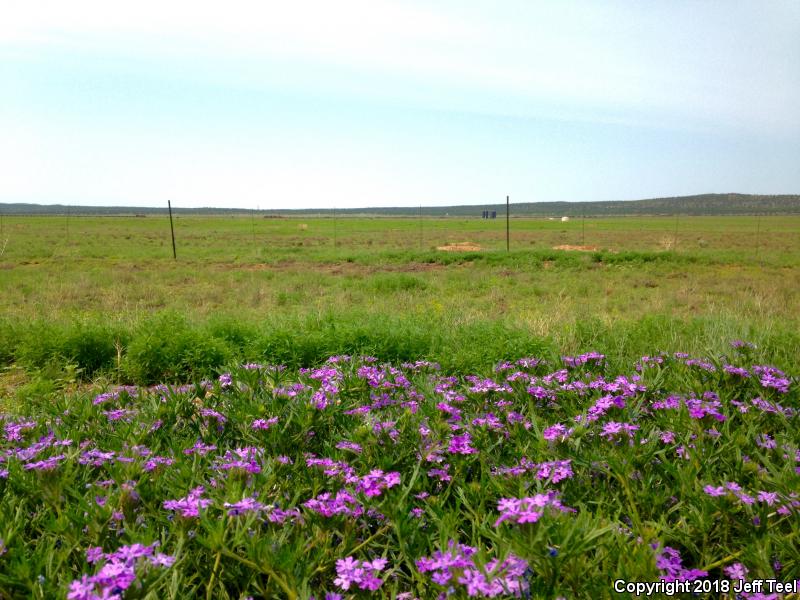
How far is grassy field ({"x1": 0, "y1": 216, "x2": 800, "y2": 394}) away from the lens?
5.35 metres

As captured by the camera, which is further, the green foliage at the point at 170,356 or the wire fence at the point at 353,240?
the wire fence at the point at 353,240

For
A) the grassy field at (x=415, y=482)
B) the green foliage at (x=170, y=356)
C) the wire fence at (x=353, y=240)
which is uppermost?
the grassy field at (x=415, y=482)

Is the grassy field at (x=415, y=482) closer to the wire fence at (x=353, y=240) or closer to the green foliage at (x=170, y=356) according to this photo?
the green foliage at (x=170, y=356)

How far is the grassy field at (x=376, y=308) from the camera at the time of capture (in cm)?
535

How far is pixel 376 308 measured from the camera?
9.63m

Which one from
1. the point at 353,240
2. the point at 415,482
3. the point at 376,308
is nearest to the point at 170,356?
the point at 415,482

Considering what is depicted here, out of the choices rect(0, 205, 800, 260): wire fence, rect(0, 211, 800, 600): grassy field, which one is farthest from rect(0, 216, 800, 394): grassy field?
rect(0, 205, 800, 260): wire fence

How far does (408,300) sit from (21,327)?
663cm

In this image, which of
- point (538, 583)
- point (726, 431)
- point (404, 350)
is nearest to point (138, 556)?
point (538, 583)

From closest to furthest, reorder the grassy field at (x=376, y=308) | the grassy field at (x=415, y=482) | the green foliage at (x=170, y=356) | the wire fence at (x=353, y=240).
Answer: the grassy field at (x=415, y=482) < the green foliage at (x=170, y=356) < the grassy field at (x=376, y=308) < the wire fence at (x=353, y=240)

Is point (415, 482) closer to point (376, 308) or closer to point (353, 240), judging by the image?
point (376, 308)

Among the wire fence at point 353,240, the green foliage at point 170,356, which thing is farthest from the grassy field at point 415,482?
the wire fence at point 353,240

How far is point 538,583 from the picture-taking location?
1.53 meters

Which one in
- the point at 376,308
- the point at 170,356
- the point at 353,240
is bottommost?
the point at 353,240
